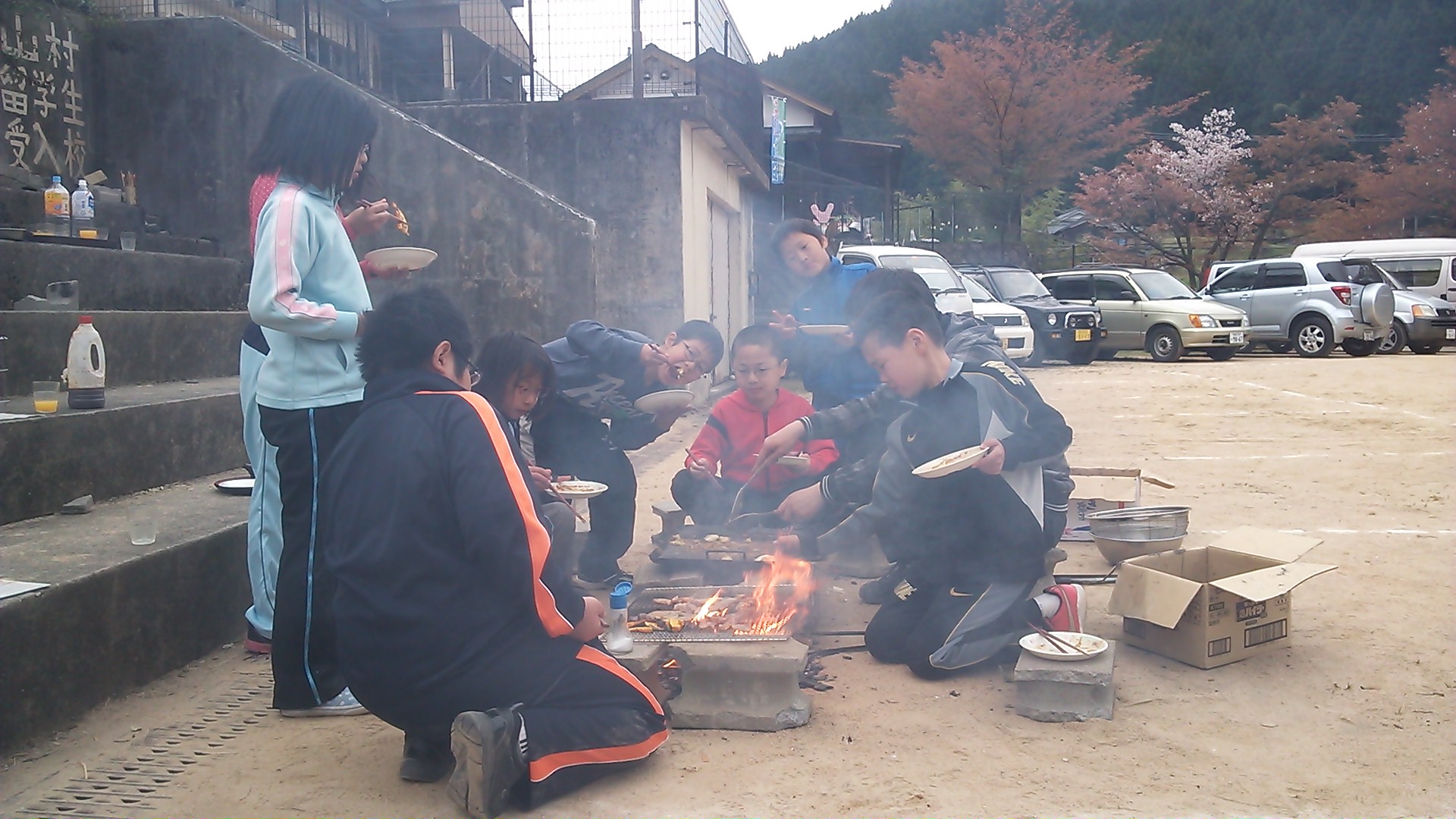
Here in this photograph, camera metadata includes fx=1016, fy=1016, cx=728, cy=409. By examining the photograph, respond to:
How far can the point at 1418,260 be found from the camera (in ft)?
62.6

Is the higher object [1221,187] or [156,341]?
[1221,187]

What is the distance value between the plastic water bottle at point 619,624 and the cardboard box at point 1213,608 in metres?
1.91

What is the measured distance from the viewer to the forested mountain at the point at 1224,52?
39281 millimetres

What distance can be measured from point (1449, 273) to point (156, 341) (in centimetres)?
2088

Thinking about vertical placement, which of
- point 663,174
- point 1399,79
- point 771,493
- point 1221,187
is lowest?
point 771,493

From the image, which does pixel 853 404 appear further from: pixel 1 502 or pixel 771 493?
pixel 1 502

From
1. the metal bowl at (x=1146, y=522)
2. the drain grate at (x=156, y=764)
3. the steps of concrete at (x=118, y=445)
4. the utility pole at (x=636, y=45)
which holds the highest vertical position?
the utility pole at (x=636, y=45)

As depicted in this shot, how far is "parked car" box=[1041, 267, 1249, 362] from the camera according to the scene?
1783 cm

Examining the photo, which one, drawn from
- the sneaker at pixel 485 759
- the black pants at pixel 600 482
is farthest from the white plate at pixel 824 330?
the sneaker at pixel 485 759

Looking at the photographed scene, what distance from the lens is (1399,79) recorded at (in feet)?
129

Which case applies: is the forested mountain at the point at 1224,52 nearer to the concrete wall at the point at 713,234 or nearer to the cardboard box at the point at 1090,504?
the concrete wall at the point at 713,234

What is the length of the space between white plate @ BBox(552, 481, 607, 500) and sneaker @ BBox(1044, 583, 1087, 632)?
6.10ft

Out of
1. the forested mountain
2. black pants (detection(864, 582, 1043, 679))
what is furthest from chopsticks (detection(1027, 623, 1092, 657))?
the forested mountain

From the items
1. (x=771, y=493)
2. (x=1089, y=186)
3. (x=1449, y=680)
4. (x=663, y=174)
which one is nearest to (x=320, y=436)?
(x=771, y=493)
